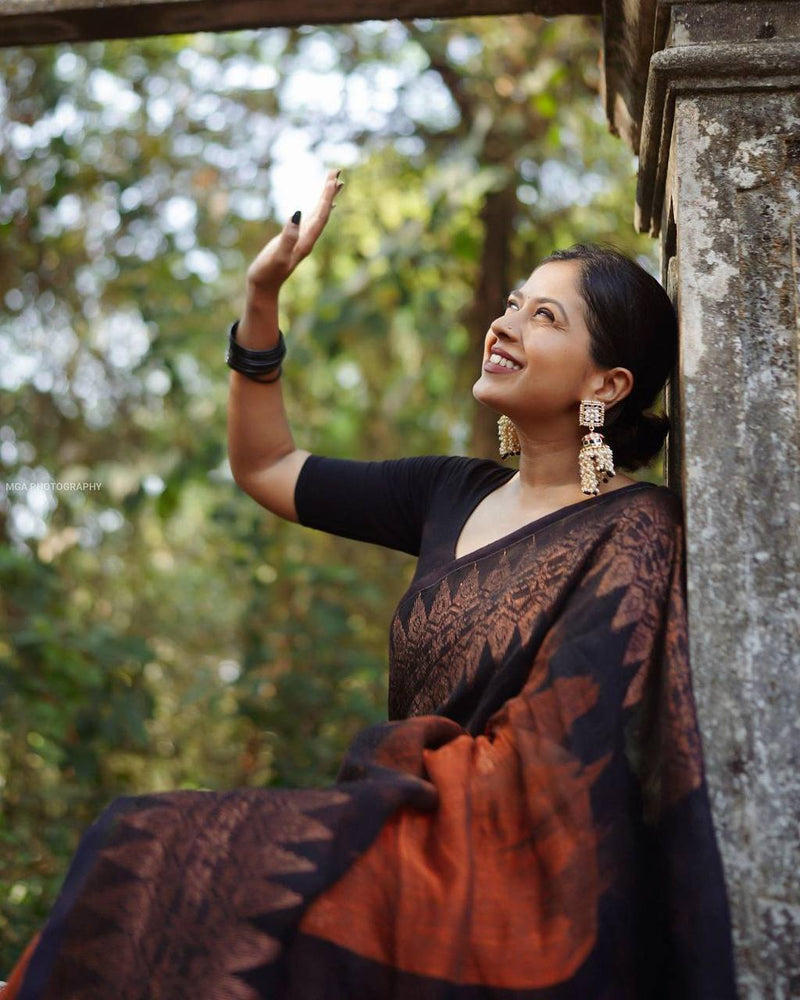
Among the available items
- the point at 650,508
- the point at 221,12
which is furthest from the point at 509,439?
the point at 221,12

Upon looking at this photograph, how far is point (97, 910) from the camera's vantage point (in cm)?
171

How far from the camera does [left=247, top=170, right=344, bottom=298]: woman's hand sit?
2.53m

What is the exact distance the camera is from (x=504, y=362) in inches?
92.2

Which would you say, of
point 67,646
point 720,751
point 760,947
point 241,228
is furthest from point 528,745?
point 241,228

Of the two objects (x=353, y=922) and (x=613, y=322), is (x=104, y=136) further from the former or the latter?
(x=353, y=922)

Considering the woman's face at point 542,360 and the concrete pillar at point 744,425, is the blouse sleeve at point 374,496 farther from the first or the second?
the concrete pillar at point 744,425

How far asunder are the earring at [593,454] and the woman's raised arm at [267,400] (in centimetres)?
75

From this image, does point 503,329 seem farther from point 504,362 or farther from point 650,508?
point 650,508

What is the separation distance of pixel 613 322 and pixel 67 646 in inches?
111

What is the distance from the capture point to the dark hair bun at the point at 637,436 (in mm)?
2459

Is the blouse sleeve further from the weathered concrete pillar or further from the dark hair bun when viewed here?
the weathered concrete pillar

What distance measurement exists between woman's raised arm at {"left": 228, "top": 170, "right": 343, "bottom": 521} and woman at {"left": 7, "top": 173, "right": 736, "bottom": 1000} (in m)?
0.72

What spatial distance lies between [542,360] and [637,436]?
318 millimetres

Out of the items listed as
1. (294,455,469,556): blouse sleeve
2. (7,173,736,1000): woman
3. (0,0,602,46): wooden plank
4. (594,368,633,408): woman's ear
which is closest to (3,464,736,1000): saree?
(7,173,736,1000): woman
